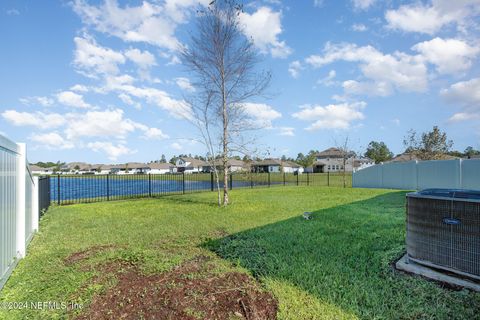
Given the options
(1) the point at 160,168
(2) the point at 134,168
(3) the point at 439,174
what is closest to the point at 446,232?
(3) the point at 439,174

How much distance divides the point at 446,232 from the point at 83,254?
504 centimetres

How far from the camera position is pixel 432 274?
293 cm

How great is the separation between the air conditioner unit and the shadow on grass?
0.30 meters

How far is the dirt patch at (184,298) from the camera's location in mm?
2326

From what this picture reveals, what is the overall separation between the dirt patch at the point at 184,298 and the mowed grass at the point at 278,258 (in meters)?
0.18

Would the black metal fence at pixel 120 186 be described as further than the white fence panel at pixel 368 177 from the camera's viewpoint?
No

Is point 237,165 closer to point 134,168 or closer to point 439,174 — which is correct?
point 439,174

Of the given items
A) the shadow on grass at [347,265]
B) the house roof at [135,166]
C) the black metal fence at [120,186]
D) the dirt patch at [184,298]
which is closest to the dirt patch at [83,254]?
the dirt patch at [184,298]

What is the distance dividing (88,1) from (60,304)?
7.88m

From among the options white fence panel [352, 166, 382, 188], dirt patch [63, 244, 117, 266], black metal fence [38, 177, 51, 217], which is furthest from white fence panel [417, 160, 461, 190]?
black metal fence [38, 177, 51, 217]

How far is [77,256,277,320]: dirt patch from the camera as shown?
7.63ft

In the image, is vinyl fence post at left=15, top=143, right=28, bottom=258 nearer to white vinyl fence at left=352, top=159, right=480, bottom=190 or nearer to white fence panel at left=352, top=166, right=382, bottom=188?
white vinyl fence at left=352, top=159, right=480, bottom=190

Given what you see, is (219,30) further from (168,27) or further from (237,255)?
(237,255)

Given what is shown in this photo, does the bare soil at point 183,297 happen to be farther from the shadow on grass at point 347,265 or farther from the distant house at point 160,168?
the distant house at point 160,168
